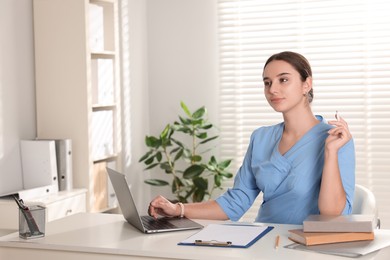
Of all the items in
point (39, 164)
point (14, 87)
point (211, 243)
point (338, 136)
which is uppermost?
point (14, 87)

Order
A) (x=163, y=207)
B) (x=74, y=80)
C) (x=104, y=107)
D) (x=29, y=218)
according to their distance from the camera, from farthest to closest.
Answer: (x=104, y=107) < (x=74, y=80) < (x=163, y=207) < (x=29, y=218)

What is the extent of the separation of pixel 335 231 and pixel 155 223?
0.73 meters

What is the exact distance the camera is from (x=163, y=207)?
2848 mm

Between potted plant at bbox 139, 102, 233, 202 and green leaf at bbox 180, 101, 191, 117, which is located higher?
green leaf at bbox 180, 101, 191, 117

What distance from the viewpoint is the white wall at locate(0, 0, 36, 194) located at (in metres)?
4.10

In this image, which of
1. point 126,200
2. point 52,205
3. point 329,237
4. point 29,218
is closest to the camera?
point 329,237

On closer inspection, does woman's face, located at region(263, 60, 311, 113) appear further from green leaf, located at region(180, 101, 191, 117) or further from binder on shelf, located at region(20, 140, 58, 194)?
green leaf, located at region(180, 101, 191, 117)

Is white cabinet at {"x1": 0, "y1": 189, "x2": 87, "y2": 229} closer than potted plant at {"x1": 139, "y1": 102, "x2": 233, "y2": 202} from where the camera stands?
Yes

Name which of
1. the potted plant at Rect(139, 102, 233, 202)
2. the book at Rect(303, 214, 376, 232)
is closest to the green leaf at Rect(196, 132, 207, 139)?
the potted plant at Rect(139, 102, 233, 202)

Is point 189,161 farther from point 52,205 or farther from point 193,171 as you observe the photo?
point 52,205

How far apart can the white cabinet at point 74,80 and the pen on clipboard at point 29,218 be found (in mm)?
1747

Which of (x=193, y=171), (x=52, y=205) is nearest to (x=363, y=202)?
(x=52, y=205)

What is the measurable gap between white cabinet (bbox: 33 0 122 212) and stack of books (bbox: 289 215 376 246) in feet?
7.35

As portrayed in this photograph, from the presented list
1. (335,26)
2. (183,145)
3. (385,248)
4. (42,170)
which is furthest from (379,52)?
(385,248)
